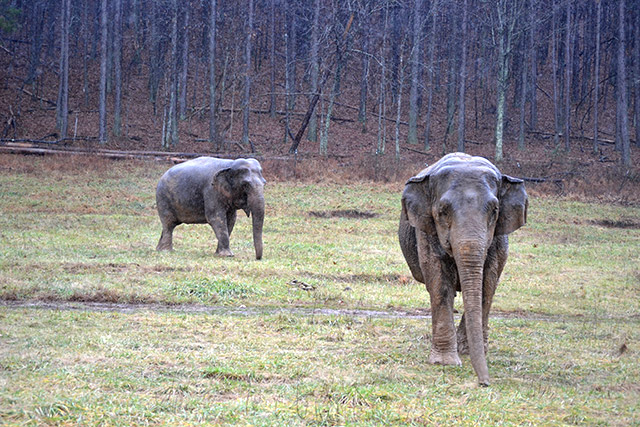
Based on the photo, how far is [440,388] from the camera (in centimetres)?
747

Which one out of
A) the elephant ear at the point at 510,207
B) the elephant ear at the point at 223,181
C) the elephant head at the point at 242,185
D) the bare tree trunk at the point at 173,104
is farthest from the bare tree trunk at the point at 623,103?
the elephant ear at the point at 510,207

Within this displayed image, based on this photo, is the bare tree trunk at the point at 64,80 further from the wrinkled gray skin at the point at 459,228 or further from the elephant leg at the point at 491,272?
the elephant leg at the point at 491,272

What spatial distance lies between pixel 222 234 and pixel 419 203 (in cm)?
1008

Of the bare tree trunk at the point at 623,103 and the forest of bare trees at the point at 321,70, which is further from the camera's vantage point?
the forest of bare trees at the point at 321,70

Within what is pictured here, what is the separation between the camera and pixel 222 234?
59.8 feet

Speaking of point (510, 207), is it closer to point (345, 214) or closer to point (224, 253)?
point (224, 253)

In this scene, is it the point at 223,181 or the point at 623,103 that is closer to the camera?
the point at 223,181

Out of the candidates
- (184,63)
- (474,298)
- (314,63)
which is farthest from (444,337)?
(184,63)

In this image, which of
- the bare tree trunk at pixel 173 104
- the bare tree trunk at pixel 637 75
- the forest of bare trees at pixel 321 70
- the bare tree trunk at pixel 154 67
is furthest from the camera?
the bare tree trunk at pixel 154 67

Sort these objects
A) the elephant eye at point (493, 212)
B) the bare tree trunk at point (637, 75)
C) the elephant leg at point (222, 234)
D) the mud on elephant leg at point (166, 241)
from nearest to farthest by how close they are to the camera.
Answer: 1. the elephant eye at point (493, 212)
2. the elephant leg at point (222, 234)
3. the mud on elephant leg at point (166, 241)
4. the bare tree trunk at point (637, 75)

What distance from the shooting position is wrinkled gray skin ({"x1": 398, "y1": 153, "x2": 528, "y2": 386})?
7.92 metres

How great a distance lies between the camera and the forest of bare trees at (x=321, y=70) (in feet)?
141

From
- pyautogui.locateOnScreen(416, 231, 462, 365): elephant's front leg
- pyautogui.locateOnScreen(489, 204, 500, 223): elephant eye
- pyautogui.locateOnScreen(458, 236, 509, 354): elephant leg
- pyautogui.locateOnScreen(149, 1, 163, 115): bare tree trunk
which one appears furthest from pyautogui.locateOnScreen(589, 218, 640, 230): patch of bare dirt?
pyautogui.locateOnScreen(149, 1, 163, 115): bare tree trunk

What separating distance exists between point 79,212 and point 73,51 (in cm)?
4302
